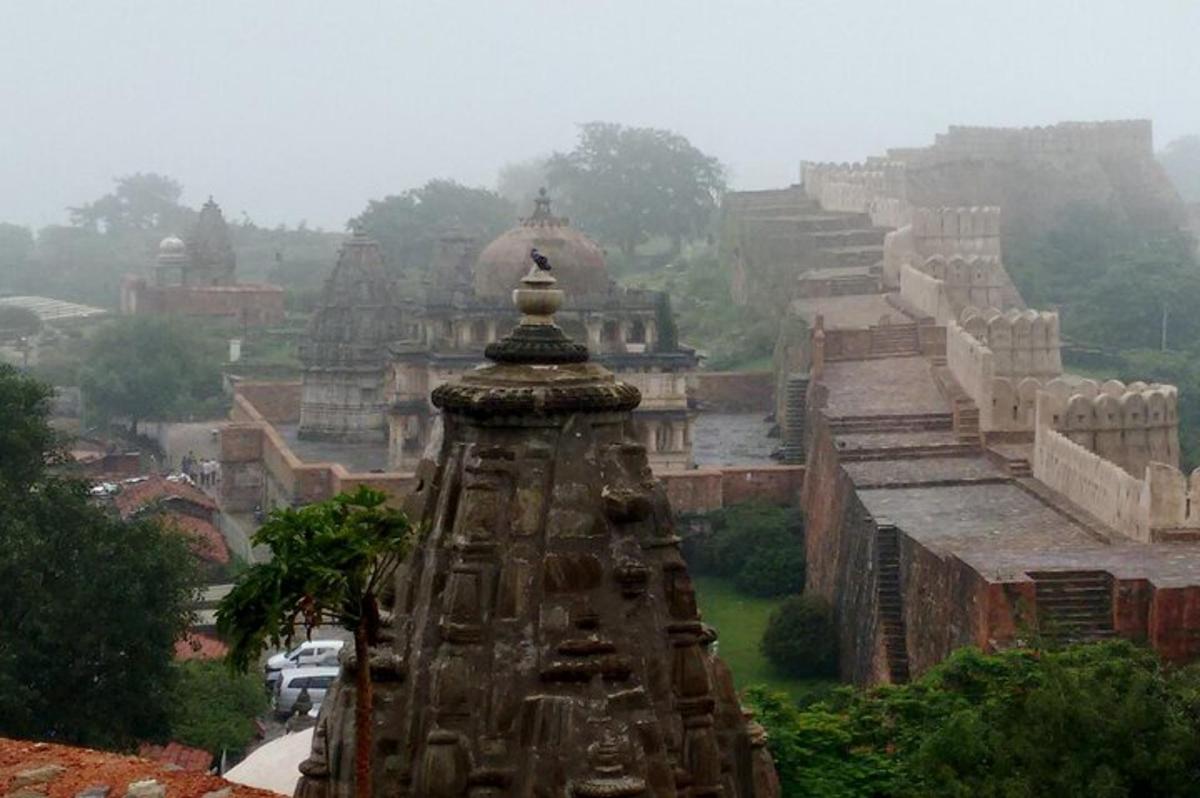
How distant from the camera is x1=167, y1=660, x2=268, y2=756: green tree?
19891mm

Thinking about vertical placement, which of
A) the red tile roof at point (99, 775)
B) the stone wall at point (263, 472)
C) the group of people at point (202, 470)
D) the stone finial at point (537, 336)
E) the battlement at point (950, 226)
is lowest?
the group of people at point (202, 470)

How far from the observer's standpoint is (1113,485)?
22156 mm

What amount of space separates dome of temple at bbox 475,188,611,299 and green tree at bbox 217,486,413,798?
29.7 meters

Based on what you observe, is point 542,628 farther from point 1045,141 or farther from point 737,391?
point 1045,141

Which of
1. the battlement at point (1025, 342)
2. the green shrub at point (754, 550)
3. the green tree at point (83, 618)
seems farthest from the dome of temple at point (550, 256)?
the green tree at point (83, 618)

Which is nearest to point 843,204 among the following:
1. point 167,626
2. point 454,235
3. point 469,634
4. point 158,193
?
point 454,235

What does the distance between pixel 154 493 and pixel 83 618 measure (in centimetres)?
1864

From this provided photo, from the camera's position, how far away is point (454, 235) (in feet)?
170

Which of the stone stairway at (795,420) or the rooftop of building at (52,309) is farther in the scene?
the rooftop of building at (52,309)

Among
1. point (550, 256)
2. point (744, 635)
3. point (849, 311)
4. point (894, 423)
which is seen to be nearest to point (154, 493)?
point (550, 256)

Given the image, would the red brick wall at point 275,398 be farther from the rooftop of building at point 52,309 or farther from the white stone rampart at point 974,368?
the rooftop of building at point 52,309

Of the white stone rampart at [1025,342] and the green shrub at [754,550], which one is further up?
the white stone rampart at [1025,342]

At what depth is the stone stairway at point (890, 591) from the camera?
22.4m

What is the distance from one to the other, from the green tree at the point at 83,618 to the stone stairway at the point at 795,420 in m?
17.6
